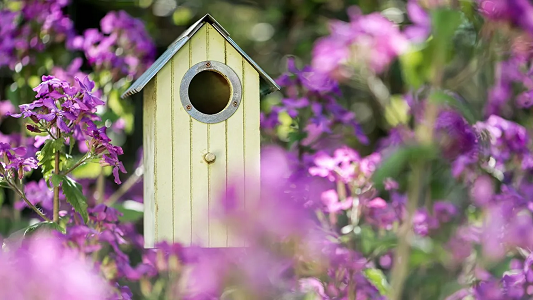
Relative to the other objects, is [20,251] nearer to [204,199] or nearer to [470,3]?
[204,199]

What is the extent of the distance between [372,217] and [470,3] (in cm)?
81

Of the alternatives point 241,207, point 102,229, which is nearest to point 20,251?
point 102,229

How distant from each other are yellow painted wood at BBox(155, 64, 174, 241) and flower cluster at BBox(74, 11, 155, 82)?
3.07ft

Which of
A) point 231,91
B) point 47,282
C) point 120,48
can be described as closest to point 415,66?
point 231,91

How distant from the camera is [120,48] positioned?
303 centimetres

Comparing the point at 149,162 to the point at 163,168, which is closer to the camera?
the point at 163,168

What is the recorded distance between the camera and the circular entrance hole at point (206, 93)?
7.25 feet

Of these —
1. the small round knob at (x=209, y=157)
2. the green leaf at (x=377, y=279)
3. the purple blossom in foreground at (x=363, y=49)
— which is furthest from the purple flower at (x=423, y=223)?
the small round knob at (x=209, y=157)

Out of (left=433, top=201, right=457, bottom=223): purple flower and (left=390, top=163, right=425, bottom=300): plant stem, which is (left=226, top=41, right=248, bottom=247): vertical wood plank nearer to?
(left=390, top=163, right=425, bottom=300): plant stem

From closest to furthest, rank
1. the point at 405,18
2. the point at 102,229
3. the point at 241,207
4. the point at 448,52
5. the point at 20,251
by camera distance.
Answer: the point at 241,207 < the point at 20,251 < the point at 448,52 < the point at 102,229 < the point at 405,18

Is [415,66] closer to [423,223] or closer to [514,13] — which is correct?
[514,13]

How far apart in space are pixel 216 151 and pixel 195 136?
7 cm

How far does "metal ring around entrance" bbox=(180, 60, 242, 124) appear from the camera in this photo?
2.07 metres

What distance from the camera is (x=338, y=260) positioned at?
2.27m
